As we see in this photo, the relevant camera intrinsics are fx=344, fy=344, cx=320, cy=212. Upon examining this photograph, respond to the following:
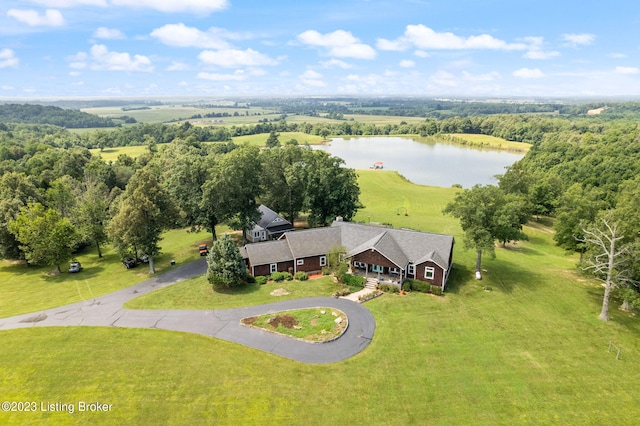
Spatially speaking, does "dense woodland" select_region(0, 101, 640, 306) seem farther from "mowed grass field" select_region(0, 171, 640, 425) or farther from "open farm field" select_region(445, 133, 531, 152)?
"open farm field" select_region(445, 133, 531, 152)

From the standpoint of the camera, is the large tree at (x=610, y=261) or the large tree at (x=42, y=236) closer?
the large tree at (x=610, y=261)

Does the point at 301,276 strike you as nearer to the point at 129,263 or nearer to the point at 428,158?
the point at 129,263

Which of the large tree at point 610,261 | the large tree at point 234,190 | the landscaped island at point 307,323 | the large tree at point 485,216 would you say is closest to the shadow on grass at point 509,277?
the large tree at point 485,216

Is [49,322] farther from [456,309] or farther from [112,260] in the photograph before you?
[456,309]

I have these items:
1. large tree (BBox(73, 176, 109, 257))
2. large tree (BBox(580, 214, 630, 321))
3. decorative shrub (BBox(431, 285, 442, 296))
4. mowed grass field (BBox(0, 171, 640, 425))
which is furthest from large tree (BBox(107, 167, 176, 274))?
large tree (BBox(580, 214, 630, 321))

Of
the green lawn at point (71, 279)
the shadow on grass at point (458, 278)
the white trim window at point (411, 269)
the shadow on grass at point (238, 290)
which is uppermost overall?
the white trim window at point (411, 269)

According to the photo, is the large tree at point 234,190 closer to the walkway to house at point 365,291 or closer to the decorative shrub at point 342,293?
the decorative shrub at point 342,293

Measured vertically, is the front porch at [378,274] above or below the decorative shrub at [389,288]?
above
